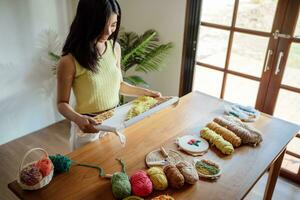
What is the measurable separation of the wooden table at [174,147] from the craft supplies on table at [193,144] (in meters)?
0.03

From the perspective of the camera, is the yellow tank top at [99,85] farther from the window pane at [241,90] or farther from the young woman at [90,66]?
the window pane at [241,90]

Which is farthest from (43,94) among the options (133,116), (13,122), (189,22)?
(133,116)

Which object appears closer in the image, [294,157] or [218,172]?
[218,172]

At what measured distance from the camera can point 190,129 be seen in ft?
4.91

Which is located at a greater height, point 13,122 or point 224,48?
point 224,48

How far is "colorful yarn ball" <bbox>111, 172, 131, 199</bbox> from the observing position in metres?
1.03

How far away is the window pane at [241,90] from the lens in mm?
2289

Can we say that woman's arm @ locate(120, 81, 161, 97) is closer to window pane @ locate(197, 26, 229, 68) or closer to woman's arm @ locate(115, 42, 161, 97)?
woman's arm @ locate(115, 42, 161, 97)

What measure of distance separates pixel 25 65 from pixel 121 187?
2.02 meters

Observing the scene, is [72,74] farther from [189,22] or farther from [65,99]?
[189,22]

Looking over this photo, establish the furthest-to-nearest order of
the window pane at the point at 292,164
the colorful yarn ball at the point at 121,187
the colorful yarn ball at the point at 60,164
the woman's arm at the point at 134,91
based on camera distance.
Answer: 1. the window pane at the point at 292,164
2. the woman's arm at the point at 134,91
3. the colorful yarn ball at the point at 60,164
4. the colorful yarn ball at the point at 121,187

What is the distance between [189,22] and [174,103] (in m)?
0.95

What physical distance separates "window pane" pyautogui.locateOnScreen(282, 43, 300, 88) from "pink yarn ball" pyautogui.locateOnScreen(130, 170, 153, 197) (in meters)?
1.50

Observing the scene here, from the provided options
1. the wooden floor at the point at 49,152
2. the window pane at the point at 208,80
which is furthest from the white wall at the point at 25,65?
the window pane at the point at 208,80
